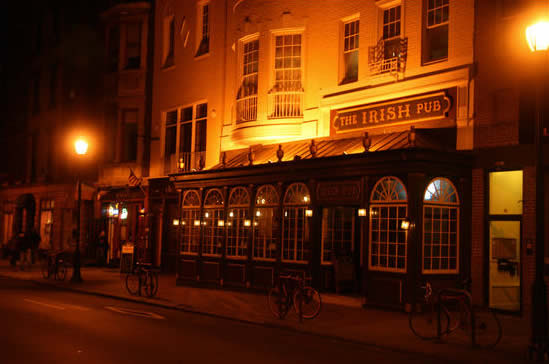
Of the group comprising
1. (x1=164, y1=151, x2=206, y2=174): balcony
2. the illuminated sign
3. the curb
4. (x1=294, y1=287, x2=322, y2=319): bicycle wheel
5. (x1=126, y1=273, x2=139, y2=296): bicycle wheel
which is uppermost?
the illuminated sign

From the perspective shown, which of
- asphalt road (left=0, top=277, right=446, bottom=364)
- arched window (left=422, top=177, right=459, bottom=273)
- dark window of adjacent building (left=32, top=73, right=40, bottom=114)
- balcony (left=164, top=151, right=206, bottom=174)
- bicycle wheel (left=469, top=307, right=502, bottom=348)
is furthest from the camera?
dark window of adjacent building (left=32, top=73, right=40, bottom=114)

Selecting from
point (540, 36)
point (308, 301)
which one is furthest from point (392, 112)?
point (540, 36)

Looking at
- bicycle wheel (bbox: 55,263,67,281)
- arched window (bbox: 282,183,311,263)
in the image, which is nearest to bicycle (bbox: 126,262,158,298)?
arched window (bbox: 282,183,311,263)

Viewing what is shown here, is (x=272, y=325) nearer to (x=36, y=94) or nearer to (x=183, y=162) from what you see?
(x=183, y=162)

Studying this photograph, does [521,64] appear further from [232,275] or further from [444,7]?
[232,275]

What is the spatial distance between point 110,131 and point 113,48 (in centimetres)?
406

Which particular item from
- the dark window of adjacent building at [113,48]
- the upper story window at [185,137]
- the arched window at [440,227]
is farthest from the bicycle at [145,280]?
the dark window of adjacent building at [113,48]

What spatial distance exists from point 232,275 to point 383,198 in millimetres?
6156

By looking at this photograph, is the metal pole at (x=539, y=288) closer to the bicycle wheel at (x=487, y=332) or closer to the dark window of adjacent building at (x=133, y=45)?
the bicycle wheel at (x=487, y=332)

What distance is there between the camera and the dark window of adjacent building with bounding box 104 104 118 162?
92.4ft

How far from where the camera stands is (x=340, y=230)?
18.0 m

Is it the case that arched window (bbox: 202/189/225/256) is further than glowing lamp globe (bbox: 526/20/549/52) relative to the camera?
Yes

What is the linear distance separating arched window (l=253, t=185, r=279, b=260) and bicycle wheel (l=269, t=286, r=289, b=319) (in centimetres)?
361

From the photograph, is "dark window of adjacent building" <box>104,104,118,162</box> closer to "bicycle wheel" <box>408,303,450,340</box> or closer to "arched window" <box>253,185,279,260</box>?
"arched window" <box>253,185,279,260</box>
